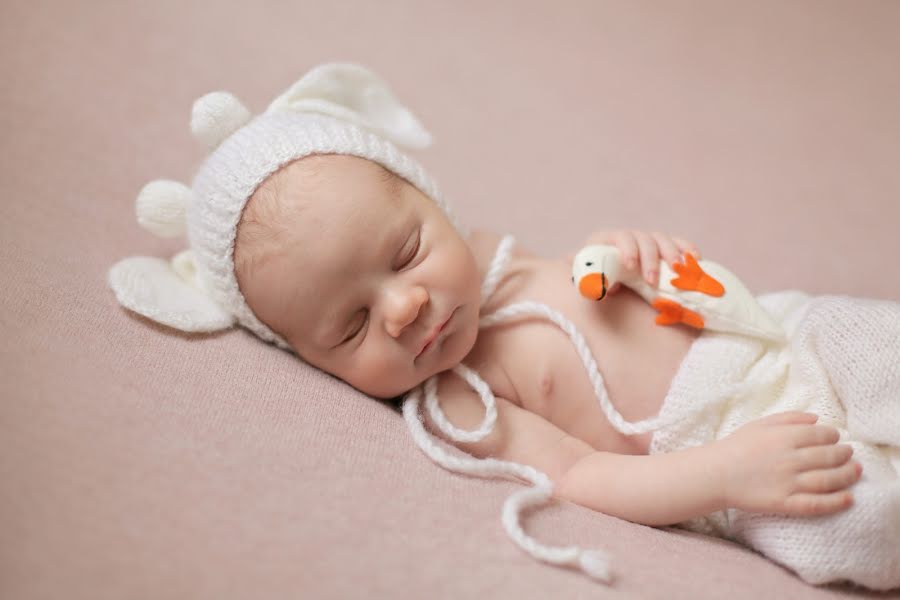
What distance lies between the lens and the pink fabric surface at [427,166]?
2.85ft

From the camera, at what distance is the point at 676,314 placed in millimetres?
1279

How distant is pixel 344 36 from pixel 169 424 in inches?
54.6

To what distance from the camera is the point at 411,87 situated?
203 centimetres

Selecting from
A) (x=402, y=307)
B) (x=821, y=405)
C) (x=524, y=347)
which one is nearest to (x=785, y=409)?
(x=821, y=405)

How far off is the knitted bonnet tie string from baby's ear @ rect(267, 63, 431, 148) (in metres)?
0.30

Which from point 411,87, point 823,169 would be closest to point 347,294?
point 411,87

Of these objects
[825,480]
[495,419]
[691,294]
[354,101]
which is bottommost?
[495,419]

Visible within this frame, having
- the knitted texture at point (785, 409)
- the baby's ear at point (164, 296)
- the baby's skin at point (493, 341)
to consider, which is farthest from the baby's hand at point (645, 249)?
the baby's ear at point (164, 296)

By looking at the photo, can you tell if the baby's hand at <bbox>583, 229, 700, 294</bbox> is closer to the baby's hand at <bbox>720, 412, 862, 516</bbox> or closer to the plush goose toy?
the plush goose toy

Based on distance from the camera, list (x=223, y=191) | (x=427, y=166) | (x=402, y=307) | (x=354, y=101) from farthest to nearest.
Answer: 1. (x=427, y=166)
2. (x=354, y=101)
3. (x=223, y=191)
4. (x=402, y=307)

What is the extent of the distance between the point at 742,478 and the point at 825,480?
99 mm

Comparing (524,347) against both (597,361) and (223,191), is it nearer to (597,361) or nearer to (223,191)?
(597,361)

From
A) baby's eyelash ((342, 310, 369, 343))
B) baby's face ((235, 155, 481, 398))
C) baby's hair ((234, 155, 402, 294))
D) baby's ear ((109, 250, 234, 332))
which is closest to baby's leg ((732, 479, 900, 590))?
baby's face ((235, 155, 481, 398))

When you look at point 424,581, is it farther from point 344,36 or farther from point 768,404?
point 344,36
